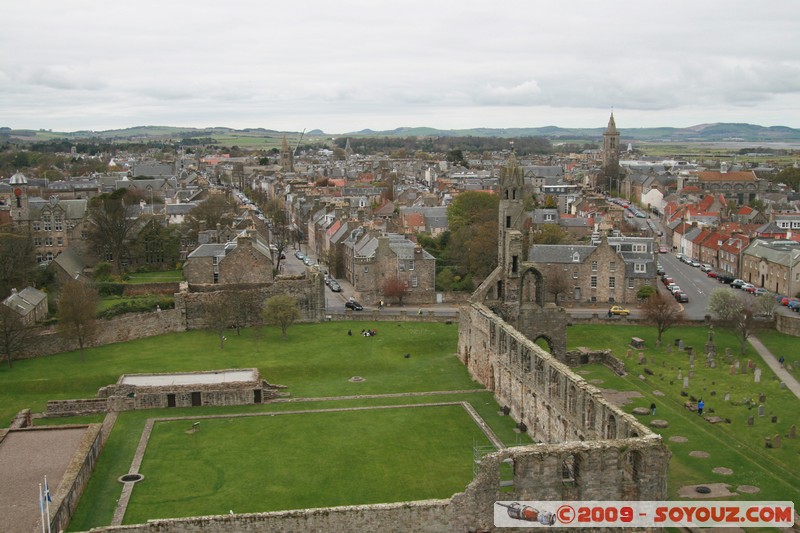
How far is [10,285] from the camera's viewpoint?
58938mm

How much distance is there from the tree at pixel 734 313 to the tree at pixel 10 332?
4612 centimetres

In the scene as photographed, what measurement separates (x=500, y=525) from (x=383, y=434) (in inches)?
441

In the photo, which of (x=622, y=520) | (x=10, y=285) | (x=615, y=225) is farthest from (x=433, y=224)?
(x=622, y=520)

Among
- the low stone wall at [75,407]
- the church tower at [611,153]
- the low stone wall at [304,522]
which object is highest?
the church tower at [611,153]

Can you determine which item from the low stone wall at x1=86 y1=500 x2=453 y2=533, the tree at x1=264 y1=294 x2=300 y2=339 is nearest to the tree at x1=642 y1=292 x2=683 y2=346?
the tree at x1=264 y1=294 x2=300 y2=339

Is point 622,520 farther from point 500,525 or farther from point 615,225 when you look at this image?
point 615,225

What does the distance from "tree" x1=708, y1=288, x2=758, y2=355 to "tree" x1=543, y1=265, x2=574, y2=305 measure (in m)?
11.8

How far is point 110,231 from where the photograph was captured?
7131 cm

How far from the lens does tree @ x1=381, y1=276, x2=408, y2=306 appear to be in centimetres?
6438

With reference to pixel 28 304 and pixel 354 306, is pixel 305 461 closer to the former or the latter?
pixel 28 304

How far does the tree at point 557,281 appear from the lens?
212ft

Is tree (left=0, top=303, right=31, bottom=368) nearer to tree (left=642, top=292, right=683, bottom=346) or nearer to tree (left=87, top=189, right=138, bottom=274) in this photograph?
tree (left=87, top=189, right=138, bottom=274)

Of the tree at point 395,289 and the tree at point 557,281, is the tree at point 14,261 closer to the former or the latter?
the tree at point 395,289

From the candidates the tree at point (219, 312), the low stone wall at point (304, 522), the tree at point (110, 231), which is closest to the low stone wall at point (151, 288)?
the tree at point (110, 231)
